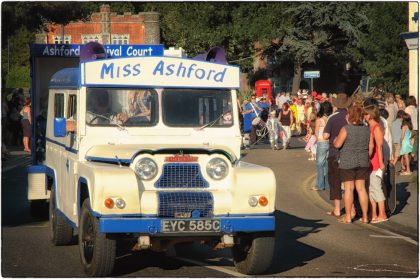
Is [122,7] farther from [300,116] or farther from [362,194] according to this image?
[362,194]

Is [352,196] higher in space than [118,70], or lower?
lower

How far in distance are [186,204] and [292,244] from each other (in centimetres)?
331

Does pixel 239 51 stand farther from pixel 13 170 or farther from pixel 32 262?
pixel 32 262

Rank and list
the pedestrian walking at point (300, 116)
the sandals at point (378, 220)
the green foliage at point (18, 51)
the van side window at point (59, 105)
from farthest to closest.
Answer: the green foliage at point (18, 51) → the pedestrian walking at point (300, 116) → the sandals at point (378, 220) → the van side window at point (59, 105)

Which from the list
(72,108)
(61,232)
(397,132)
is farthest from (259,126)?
(72,108)

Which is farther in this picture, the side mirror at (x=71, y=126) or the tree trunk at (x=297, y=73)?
the tree trunk at (x=297, y=73)

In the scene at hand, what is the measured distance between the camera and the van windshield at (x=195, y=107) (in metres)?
12.0

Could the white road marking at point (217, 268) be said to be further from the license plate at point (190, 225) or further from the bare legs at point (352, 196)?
the bare legs at point (352, 196)

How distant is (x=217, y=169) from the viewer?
10758mm

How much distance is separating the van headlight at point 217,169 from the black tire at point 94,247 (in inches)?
52.9

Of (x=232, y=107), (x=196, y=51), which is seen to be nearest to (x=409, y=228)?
(x=232, y=107)

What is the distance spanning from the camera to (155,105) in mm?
12000

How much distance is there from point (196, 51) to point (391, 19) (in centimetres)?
2141

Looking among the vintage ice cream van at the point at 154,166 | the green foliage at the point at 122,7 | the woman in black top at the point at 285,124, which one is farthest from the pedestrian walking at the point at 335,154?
the green foliage at the point at 122,7
